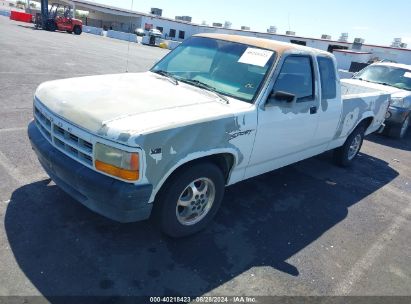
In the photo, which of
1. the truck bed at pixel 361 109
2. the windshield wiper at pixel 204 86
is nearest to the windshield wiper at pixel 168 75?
the windshield wiper at pixel 204 86

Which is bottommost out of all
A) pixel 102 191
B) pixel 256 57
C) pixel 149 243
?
pixel 149 243

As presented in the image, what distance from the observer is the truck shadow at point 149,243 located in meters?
2.92

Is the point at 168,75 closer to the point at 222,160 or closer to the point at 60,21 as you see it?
the point at 222,160

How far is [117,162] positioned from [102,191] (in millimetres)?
281

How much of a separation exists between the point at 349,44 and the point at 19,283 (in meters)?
39.1

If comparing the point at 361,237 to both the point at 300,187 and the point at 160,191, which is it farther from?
the point at 160,191

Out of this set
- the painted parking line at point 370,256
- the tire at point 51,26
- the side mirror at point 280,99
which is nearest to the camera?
the painted parking line at point 370,256

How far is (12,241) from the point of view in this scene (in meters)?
3.17

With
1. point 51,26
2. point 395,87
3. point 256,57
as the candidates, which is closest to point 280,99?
point 256,57

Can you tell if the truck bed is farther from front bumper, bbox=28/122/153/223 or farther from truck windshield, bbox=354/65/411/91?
front bumper, bbox=28/122/153/223

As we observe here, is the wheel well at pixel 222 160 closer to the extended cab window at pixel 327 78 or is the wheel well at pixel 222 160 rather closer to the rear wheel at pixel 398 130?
the extended cab window at pixel 327 78

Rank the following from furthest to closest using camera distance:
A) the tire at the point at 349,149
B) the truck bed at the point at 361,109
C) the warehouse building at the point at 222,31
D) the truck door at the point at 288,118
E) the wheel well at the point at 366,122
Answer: the warehouse building at the point at 222,31, the wheel well at the point at 366,122, the tire at the point at 349,149, the truck bed at the point at 361,109, the truck door at the point at 288,118

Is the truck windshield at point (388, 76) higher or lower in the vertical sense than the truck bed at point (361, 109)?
higher

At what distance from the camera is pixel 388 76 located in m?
9.96
